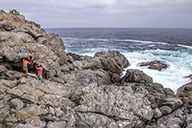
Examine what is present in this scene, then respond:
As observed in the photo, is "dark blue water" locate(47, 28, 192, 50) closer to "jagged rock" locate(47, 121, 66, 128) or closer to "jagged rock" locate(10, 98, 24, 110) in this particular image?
"jagged rock" locate(10, 98, 24, 110)

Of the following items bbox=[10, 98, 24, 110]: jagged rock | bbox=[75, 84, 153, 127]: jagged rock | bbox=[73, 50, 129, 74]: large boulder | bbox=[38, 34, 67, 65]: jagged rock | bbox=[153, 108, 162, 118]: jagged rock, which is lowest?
bbox=[153, 108, 162, 118]: jagged rock

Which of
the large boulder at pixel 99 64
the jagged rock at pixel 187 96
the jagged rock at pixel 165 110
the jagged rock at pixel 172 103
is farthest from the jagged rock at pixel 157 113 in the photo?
the large boulder at pixel 99 64

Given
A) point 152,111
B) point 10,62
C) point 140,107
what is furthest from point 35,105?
point 152,111

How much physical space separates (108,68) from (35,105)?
17974mm

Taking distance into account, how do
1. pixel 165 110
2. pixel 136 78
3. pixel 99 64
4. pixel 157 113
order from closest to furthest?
pixel 157 113, pixel 165 110, pixel 136 78, pixel 99 64

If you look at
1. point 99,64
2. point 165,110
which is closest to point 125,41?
point 99,64

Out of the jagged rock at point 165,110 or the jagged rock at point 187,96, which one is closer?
the jagged rock at point 165,110

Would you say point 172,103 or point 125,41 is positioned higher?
point 125,41

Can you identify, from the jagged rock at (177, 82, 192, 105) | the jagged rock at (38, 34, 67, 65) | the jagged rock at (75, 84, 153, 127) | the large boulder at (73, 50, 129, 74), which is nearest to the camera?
the jagged rock at (75, 84, 153, 127)

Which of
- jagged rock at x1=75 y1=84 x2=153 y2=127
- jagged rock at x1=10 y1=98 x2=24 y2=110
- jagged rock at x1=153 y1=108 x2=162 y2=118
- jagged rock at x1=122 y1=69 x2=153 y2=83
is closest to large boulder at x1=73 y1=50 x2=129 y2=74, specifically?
jagged rock at x1=122 y1=69 x2=153 y2=83

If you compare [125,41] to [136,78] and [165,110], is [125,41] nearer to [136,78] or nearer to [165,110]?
A: [136,78]

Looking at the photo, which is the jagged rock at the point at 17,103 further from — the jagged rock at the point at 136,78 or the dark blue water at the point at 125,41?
the dark blue water at the point at 125,41

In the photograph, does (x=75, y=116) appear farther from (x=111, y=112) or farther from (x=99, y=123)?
(x=111, y=112)

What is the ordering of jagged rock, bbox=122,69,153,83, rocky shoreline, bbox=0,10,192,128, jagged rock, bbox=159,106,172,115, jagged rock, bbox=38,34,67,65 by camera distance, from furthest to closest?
jagged rock, bbox=122,69,153,83
jagged rock, bbox=38,34,67,65
jagged rock, bbox=159,106,172,115
rocky shoreline, bbox=0,10,192,128
